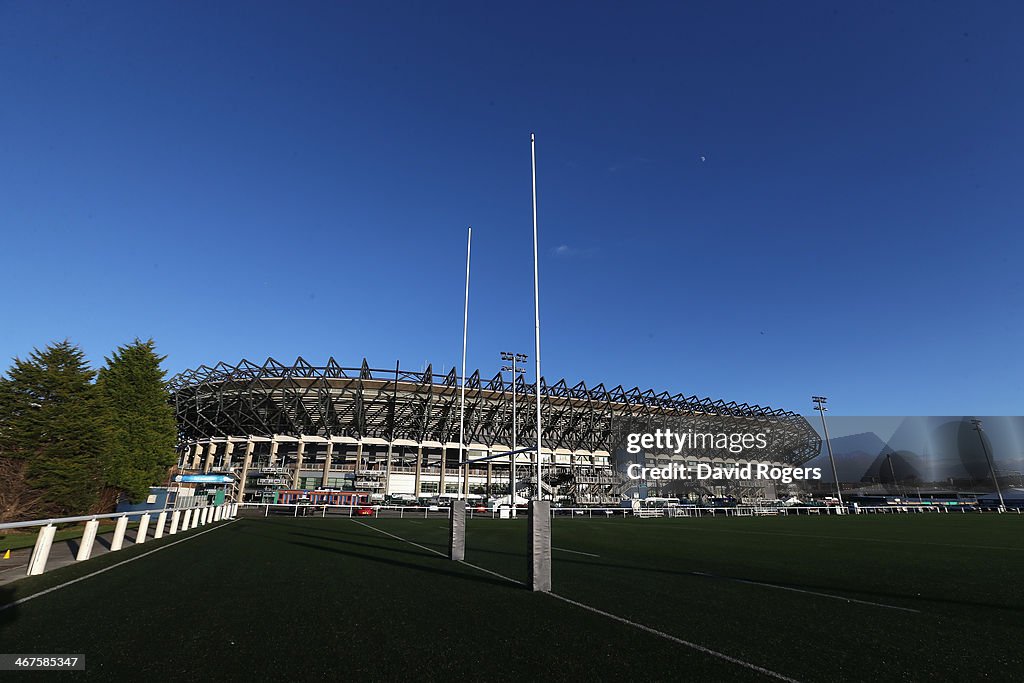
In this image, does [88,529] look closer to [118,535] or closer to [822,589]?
[118,535]

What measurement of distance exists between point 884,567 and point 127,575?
17487mm

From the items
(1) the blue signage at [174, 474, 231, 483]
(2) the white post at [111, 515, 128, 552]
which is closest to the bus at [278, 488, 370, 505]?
(1) the blue signage at [174, 474, 231, 483]

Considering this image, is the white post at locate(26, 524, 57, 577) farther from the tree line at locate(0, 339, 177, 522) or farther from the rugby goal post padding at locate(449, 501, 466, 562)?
the tree line at locate(0, 339, 177, 522)

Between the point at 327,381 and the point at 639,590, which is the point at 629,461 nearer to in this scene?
the point at 327,381

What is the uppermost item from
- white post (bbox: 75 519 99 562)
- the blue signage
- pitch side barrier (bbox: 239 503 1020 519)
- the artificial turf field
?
the blue signage

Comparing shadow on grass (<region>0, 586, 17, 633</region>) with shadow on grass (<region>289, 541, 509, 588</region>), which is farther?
→ shadow on grass (<region>289, 541, 509, 588</region>)

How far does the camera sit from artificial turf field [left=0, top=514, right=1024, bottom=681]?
4602mm

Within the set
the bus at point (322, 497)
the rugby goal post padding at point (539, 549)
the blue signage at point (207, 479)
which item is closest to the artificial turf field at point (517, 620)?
the rugby goal post padding at point (539, 549)

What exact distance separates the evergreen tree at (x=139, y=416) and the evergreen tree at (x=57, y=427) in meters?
7.28

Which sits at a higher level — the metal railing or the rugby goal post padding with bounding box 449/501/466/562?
the rugby goal post padding with bounding box 449/501/466/562

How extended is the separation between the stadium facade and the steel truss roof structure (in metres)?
0.22

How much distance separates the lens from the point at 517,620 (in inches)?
249

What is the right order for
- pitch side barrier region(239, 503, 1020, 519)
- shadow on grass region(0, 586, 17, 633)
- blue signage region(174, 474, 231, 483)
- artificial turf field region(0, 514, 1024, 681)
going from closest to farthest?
artificial turf field region(0, 514, 1024, 681) < shadow on grass region(0, 586, 17, 633) < pitch side barrier region(239, 503, 1020, 519) < blue signage region(174, 474, 231, 483)

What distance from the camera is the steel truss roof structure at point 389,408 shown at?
8450 cm
